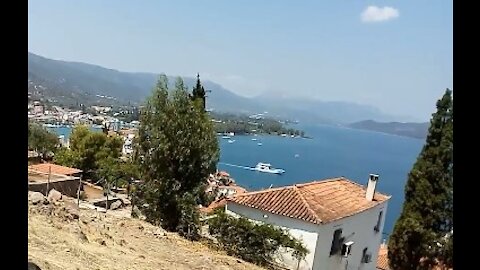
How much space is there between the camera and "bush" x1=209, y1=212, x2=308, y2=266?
8.73 meters

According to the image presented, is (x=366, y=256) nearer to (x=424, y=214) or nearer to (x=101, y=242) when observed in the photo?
(x=424, y=214)

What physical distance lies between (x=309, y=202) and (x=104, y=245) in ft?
18.9

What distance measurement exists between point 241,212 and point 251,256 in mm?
2238

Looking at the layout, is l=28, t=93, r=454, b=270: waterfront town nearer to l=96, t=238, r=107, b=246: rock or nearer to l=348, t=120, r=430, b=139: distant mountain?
l=96, t=238, r=107, b=246: rock

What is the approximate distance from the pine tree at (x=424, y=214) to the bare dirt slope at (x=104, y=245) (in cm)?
546

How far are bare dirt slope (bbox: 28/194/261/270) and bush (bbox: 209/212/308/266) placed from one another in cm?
68

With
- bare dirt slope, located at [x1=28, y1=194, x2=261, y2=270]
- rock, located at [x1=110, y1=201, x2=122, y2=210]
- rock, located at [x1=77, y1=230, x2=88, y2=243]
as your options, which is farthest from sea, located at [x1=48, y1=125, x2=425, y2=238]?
rock, located at [x1=77, y1=230, x2=88, y2=243]

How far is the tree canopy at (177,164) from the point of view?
30.0 ft

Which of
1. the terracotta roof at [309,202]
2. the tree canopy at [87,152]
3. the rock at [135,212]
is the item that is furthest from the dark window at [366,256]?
the tree canopy at [87,152]

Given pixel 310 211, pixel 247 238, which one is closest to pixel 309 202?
pixel 310 211

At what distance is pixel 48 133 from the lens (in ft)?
72.6
